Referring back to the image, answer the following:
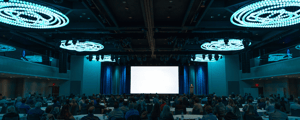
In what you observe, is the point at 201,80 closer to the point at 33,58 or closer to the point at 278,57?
the point at 278,57

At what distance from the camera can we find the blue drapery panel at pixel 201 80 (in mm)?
24297

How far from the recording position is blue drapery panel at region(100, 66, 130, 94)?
2488 cm

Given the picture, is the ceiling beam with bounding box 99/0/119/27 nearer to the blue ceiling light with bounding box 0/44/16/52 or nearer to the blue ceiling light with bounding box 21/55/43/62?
the blue ceiling light with bounding box 0/44/16/52

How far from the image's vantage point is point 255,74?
18.5 metres

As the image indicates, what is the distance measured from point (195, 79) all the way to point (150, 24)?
16490 mm

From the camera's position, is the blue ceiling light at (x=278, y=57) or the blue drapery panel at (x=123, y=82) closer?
the blue ceiling light at (x=278, y=57)

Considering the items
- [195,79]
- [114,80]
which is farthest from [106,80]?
[195,79]

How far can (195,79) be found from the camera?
24.9m

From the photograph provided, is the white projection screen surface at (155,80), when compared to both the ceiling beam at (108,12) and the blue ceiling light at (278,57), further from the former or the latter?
the ceiling beam at (108,12)

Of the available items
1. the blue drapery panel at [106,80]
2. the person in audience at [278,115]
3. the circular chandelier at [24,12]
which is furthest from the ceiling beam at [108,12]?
the blue drapery panel at [106,80]

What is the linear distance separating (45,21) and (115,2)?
10.7 ft

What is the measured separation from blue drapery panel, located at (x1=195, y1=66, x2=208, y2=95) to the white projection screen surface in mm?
2386

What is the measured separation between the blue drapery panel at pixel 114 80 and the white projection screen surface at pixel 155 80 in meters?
0.88

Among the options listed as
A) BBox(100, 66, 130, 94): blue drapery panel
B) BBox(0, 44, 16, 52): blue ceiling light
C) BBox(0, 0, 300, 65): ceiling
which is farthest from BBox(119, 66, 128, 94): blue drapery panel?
BBox(0, 44, 16, 52): blue ceiling light
